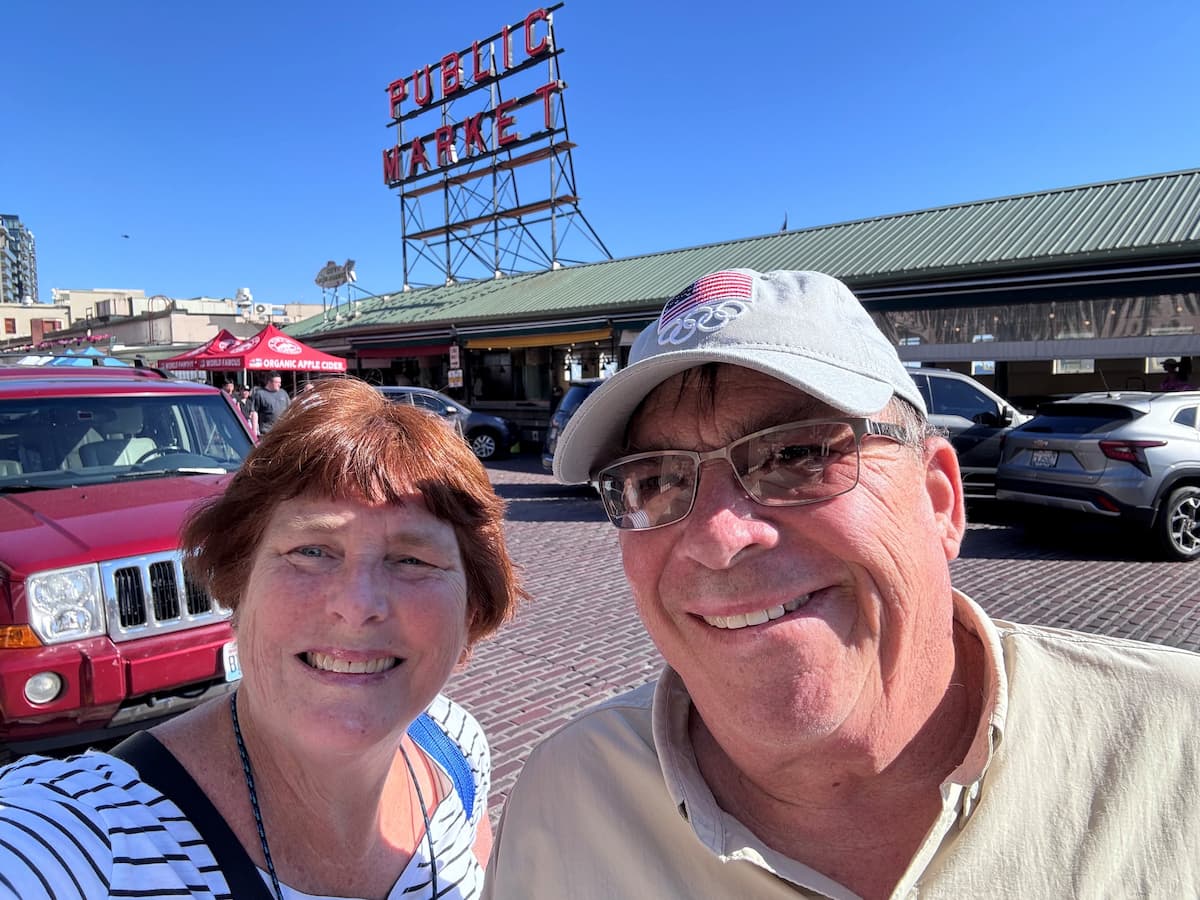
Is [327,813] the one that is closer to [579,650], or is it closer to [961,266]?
[579,650]

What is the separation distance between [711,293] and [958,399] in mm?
10450

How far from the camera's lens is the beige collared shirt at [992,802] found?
111 centimetres

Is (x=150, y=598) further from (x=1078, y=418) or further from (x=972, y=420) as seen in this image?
(x=972, y=420)

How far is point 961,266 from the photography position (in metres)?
12.8

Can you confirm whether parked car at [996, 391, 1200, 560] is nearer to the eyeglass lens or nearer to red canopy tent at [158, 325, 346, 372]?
the eyeglass lens

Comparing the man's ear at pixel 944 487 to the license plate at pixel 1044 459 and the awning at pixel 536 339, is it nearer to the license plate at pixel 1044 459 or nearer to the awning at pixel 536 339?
the license plate at pixel 1044 459

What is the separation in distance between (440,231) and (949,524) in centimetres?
2736

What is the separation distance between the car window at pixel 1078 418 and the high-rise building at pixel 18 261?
466 feet

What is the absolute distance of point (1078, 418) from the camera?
27.8ft

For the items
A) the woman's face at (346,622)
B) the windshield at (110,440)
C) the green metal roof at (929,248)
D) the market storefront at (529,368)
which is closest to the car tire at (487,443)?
the market storefront at (529,368)

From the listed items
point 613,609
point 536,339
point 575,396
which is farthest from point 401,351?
point 613,609

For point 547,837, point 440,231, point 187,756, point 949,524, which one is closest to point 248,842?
point 187,756

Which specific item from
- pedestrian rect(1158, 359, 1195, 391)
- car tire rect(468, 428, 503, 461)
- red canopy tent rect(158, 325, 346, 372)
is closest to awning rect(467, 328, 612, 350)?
car tire rect(468, 428, 503, 461)

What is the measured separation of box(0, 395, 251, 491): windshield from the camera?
14.4ft
